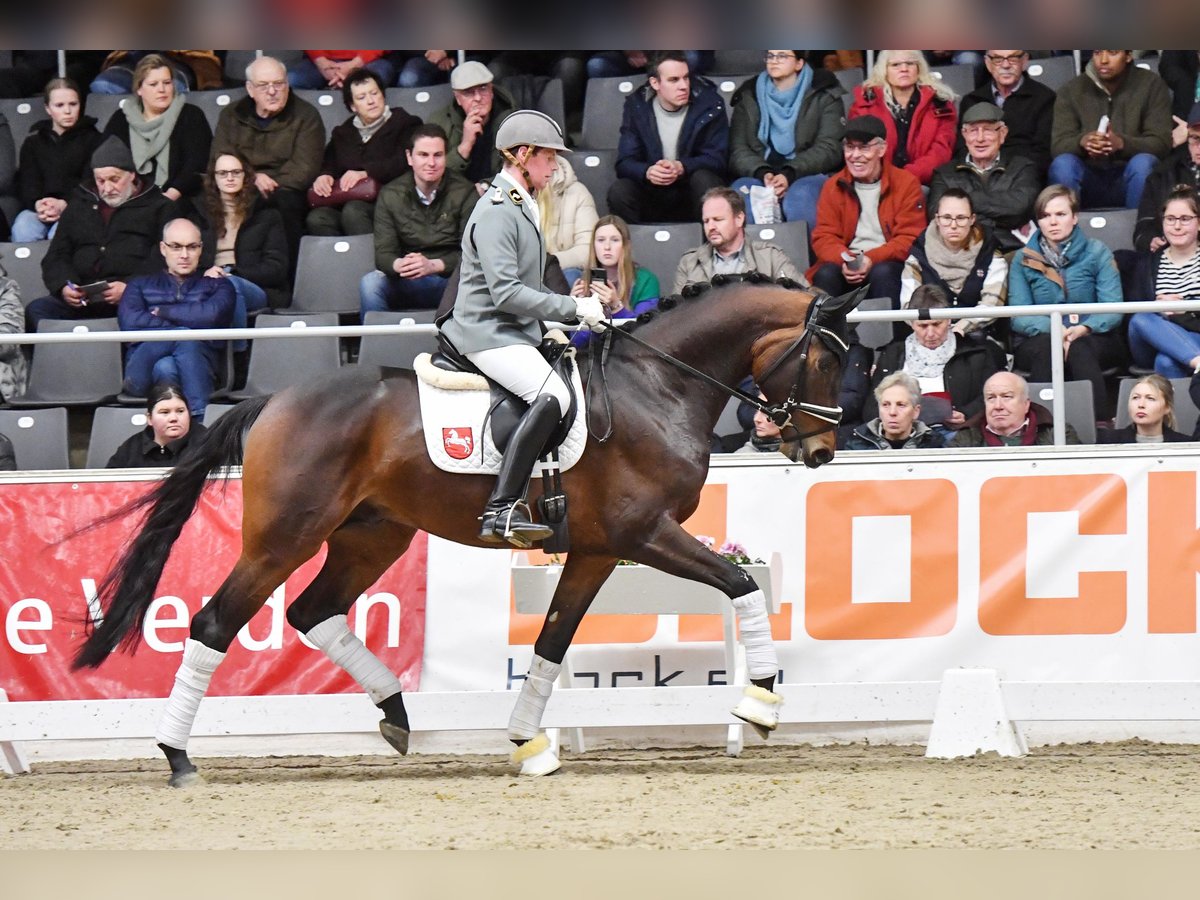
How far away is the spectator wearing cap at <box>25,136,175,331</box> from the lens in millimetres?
8750

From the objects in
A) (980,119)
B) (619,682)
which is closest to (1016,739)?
(619,682)

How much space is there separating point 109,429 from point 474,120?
2996 mm

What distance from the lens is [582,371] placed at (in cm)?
558

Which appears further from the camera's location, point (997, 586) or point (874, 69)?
point (874, 69)

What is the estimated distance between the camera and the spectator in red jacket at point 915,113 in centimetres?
868

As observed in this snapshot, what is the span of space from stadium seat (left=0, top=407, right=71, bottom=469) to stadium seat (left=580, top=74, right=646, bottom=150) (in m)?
4.06

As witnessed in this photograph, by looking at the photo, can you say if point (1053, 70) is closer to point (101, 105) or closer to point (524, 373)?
point (524, 373)

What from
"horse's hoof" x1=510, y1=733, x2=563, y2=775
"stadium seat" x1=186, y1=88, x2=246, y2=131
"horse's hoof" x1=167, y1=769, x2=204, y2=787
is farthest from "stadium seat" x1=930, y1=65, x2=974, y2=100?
"horse's hoof" x1=167, y1=769, x2=204, y2=787

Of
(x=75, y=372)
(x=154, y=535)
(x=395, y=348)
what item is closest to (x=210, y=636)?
(x=154, y=535)

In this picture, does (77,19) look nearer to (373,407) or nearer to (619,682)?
(373,407)

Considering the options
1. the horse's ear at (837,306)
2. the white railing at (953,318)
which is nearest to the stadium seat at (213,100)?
the white railing at (953,318)

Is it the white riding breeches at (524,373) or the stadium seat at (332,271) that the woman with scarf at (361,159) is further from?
the white riding breeches at (524,373)

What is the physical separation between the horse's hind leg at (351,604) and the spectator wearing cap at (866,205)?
3.49m

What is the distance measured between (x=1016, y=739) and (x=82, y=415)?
18.5 ft
